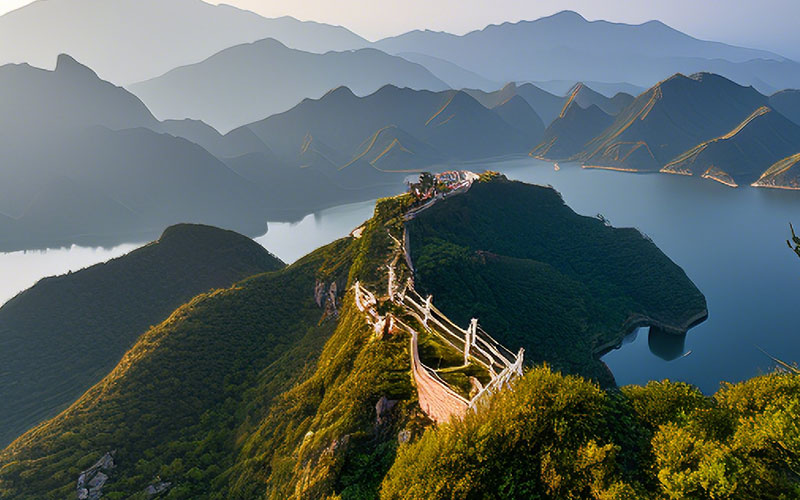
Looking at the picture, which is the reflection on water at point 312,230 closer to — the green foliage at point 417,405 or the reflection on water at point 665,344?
the green foliage at point 417,405

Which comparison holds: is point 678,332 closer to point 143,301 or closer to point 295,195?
point 143,301

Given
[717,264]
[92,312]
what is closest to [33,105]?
[92,312]

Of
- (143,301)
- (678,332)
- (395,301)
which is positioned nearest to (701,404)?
(395,301)

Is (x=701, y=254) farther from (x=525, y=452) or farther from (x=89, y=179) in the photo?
(x=89, y=179)

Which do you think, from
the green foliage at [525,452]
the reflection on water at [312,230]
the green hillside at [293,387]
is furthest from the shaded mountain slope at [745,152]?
the green foliage at [525,452]

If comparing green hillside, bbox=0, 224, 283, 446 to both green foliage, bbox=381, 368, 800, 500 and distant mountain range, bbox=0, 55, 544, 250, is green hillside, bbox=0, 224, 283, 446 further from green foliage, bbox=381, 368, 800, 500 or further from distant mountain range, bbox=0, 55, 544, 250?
distant mountain range, bbox=0, 55, 544, 250
